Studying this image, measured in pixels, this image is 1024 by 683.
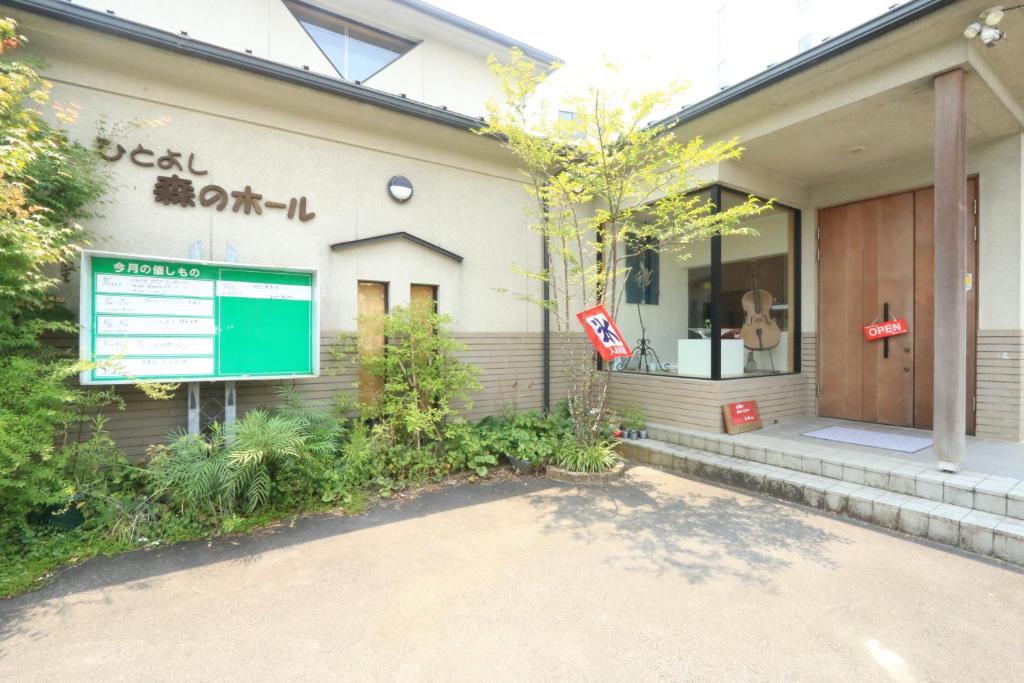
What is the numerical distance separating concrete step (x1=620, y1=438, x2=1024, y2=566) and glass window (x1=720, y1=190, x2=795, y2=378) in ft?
7.40

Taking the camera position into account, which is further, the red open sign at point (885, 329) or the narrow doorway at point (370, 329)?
the red open sign at point (885, 329)

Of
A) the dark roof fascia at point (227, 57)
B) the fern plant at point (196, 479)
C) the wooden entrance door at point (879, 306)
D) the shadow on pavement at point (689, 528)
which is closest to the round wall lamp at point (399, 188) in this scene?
the dark roof fascia at point (227, 57)

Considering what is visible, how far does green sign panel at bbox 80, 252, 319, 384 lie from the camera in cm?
373

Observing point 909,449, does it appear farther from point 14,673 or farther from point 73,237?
point 73,237

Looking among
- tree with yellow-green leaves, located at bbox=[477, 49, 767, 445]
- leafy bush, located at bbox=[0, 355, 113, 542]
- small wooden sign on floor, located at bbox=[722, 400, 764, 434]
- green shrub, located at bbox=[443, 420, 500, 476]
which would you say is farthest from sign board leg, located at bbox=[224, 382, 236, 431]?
small wooden sign on floor, located at bbox=[722, 400, 764, 434]

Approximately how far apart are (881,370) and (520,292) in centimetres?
483

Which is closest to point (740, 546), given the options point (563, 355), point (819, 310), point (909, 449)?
point (909, 449)

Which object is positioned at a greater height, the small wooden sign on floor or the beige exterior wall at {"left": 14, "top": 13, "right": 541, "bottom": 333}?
the beige exterior wall at {"left": 14, "top": 13, "right": 541, "bottom": 333}

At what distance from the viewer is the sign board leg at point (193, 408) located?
4.19 metres

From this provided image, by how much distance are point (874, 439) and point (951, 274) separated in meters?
2.16

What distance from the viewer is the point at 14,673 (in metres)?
2.20

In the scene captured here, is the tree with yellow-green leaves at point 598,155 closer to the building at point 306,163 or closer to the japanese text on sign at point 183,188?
the building at point 306,163

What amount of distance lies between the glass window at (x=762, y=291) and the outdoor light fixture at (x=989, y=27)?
9.37 feet

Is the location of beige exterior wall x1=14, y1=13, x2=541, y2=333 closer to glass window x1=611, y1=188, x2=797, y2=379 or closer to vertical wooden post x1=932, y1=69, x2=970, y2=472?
glass window x1=611, y1=188, x2=797, y2=379
